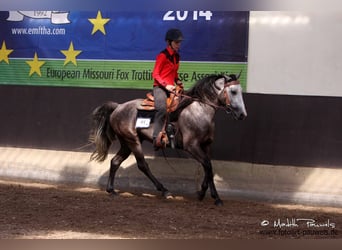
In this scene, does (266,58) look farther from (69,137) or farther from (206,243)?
(206,243)

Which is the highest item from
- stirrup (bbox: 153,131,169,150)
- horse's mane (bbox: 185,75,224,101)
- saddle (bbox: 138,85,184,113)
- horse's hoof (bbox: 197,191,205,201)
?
horse's mane (bbox: 185,75,224,101)

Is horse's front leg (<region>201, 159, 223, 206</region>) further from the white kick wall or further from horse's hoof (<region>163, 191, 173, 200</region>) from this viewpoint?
the white kick wall

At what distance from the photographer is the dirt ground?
6.59 meters

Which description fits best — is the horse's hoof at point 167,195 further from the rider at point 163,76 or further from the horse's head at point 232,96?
the horse's head at point 232,96

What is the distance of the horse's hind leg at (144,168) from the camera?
9000 mm

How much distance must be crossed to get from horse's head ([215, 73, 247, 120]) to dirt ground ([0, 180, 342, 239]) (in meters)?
1.36

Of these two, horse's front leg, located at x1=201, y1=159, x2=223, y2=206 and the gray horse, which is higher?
the gray horse

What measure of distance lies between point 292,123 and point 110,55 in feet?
10.6

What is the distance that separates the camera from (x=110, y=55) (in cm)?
991

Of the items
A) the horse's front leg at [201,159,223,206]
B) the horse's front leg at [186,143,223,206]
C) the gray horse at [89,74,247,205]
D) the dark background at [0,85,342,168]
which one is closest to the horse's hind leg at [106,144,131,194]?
the gray horse at [89,74,247,205]

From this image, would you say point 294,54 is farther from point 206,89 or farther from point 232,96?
point 206,89
